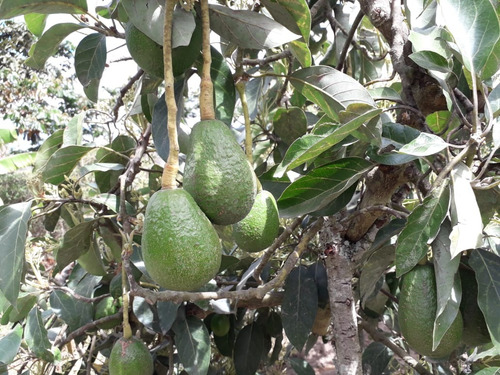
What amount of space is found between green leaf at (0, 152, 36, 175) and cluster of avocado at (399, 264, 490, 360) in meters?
1.05

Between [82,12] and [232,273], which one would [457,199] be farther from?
[232,273]

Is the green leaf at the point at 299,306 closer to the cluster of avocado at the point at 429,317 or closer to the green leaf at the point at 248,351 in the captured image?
the green leaf at the point at 248,351

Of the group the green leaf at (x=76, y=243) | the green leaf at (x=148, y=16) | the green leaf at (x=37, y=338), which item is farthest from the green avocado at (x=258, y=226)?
the green leaf at (x=37, y=338)

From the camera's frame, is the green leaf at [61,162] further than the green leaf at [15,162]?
No

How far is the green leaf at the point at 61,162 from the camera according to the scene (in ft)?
3.65

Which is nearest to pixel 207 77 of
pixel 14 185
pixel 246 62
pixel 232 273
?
pixel 246 62

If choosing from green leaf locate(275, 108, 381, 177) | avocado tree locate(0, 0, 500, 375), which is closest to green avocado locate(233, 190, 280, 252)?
avocado tree locate(0, 0, 500, 375)

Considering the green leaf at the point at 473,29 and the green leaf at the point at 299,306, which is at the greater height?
the green leaf at the point at 473,29

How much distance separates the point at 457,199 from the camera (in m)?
0.72

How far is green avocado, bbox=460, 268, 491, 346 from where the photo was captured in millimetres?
858

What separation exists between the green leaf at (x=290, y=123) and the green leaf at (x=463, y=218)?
0.46 meters

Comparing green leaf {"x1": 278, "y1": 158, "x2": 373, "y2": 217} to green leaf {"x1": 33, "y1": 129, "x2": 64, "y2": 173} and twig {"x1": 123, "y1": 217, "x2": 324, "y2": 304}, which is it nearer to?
twig {"x1": 123, "y1": 217, "x2": 324, "y2": 304}

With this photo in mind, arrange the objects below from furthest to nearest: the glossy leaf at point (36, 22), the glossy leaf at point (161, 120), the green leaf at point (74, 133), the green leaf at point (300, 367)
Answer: the green leaf at point (300, 367)
the green leaf at point (74, 133)
the glossy leaf at point (36, 22)
the glossy leaf at point (161, 120)

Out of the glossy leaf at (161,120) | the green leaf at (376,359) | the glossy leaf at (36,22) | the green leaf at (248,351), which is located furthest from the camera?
the green leaf at (376,359)
